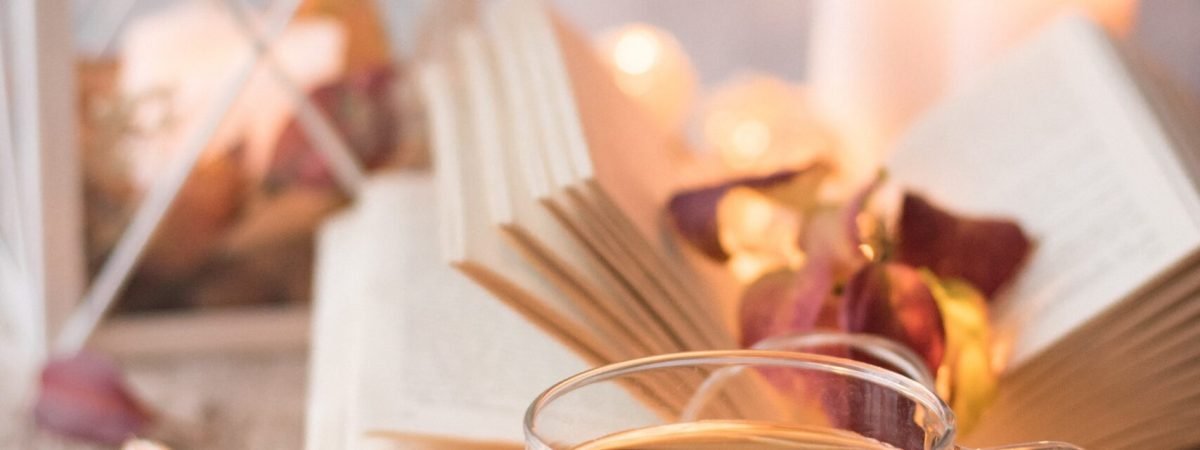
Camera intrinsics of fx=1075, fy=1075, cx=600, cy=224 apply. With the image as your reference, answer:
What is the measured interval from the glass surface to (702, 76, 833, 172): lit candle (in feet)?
0.96

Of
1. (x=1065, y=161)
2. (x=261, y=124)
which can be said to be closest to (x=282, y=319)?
(x=261, y=124)

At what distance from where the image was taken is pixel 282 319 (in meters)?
0.50

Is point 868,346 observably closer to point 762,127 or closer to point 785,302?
point 785,302

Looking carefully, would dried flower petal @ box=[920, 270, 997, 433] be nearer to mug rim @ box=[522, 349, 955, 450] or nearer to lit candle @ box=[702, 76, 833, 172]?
mug rim @ box=[522, 349, 955, 450]

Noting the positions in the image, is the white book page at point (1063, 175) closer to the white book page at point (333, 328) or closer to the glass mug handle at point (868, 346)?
the glass mug handle at point (868, 346)

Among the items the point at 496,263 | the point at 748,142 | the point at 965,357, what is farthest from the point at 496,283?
the point at 748,142

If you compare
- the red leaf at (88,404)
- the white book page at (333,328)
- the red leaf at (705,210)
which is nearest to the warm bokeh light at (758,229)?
the red leaf at (705,210)

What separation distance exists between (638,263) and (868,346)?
0.06 m

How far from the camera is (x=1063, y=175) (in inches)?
12.4

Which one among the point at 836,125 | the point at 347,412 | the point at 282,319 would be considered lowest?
the point at 347,412

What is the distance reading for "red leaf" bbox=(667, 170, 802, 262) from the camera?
31 centimetres

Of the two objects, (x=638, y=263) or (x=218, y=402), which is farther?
(x=218, y=402)

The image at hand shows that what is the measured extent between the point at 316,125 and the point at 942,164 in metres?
0.28

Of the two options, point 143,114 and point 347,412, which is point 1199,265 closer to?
point 347,412
